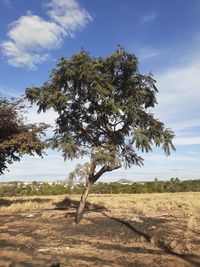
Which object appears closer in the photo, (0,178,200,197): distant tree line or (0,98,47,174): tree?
(0,98,47,174): tree

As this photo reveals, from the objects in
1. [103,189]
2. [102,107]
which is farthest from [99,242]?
[103,189]

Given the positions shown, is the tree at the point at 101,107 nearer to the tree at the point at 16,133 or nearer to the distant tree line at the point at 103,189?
the tree at the point at 16,133

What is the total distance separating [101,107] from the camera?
18.6m

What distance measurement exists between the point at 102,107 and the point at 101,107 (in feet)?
0.25

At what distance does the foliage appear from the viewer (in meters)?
18.1

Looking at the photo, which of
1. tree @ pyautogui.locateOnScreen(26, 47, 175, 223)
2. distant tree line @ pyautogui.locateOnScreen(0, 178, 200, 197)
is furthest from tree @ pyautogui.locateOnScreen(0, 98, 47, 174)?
distant tree line @ pyautogui.locateOnScreen(0, 178, 200, 197)

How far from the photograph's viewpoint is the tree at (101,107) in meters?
18.1

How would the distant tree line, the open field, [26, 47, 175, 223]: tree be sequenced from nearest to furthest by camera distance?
the open field, [26, 47, 175, 223]: tree, the distant tree line

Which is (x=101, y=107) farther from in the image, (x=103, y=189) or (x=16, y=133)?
(x=103, y=189)

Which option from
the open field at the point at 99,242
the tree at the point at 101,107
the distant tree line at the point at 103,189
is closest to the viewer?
the open field at the point at 99,242

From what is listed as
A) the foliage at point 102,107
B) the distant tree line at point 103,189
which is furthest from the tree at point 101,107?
the distant tree line at point 103,189

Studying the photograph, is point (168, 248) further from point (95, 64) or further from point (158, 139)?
point (95, 64)

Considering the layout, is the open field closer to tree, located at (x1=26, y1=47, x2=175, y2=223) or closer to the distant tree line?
tree, located at (x1=26, y1=47, x2=175, y2=223)

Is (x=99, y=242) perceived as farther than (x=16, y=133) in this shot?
No
